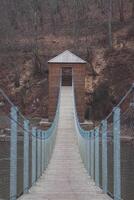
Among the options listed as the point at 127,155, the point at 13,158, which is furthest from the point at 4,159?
the point at 13,158

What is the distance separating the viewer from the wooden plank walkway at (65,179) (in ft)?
38.3

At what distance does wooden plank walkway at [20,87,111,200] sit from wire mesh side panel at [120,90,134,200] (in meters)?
1.51

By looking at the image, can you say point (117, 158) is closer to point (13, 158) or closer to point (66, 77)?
point (13, 158)

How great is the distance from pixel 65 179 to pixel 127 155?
1428 centimetres

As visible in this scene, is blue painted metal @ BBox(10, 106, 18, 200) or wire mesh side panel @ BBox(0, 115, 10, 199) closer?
blue painted metal @ BBox(10, 106, 18, 200)

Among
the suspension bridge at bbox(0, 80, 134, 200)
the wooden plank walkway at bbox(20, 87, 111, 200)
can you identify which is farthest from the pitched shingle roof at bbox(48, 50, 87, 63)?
the suspension bridge at bbox(0, 80, 134, 200)

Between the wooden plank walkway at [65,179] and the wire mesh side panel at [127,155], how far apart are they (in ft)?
4.94

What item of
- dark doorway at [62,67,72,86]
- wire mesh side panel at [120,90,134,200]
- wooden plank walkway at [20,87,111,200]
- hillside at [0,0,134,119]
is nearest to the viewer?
wooden plank walkway at [20,87,111,200]

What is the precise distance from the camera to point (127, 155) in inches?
1174

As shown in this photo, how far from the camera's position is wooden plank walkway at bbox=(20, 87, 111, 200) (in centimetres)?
1168

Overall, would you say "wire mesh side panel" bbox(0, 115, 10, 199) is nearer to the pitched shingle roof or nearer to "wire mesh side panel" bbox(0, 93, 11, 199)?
"wire mesh side panel" bbox(0, 93, 11, 199)

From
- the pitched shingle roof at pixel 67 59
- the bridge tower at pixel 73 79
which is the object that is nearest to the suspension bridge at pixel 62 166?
the bridge tower at pixel 73 79

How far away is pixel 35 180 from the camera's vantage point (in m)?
14.2

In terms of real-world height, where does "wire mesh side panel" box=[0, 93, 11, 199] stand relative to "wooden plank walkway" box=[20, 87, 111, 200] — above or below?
below
